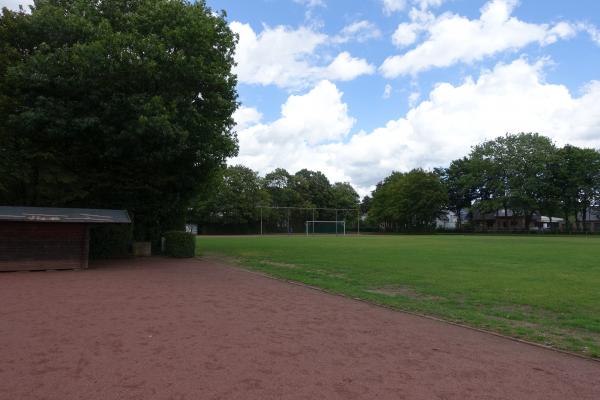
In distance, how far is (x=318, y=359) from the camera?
235 inches

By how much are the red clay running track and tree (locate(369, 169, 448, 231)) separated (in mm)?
68135

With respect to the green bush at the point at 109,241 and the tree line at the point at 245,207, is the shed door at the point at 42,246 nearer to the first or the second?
the green bush at the point at 109,241

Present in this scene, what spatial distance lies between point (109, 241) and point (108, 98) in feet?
23.4

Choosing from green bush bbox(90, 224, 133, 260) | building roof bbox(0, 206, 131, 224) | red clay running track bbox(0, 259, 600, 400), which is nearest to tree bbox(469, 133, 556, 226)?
green bush bbox(90, 224, 133, 260)

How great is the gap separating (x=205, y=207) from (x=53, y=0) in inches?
1767

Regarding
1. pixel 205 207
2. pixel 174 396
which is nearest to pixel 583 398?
pixel 174 396

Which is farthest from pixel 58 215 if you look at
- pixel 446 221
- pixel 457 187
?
pixel 446 221

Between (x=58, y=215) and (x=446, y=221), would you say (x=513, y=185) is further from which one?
(x=58, y=215)

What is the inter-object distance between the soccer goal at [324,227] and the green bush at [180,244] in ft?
160

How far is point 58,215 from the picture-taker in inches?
646

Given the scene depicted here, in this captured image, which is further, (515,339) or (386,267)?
(386,267)

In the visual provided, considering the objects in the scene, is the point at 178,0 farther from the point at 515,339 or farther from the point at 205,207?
the point at 205,207

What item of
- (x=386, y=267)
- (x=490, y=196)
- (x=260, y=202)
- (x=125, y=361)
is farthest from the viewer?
(x=490, y=196)

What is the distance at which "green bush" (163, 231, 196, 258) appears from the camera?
22.6 m
